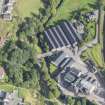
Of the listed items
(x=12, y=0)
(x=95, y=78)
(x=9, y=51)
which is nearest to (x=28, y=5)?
(x=12, y=0)

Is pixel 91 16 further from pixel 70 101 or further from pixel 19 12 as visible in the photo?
pixel 70 101

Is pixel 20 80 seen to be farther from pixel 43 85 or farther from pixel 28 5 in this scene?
pixel 28 5

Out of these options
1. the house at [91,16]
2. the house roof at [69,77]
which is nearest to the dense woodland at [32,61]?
the house roof at [69,77]

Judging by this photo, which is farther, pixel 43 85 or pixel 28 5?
pixel 28 5

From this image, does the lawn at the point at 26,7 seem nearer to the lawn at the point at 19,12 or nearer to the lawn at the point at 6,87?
the lawn at the point at 19,12

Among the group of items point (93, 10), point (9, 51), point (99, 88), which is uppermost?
point (93, 10)

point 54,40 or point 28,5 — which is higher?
point 28,5
